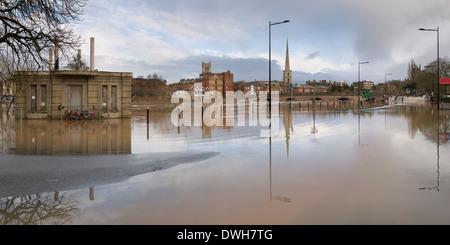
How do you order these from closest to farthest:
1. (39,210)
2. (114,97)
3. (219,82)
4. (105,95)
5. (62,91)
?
(39,210)
(62,91)
(105,95)
(114,97)
(219,82)

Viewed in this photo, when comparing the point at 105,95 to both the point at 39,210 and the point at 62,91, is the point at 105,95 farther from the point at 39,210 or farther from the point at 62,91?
the point at 39,210

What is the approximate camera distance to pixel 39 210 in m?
5.91

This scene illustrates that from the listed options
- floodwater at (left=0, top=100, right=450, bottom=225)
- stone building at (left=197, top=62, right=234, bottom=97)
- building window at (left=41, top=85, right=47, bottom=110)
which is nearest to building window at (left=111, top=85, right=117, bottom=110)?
building window at (left=41, top=85, right=47, bottom=110)

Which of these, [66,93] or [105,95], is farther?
[105,95]

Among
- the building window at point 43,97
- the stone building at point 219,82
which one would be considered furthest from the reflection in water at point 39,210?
the stone building at point 219,82

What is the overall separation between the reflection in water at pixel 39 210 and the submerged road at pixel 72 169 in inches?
22.1

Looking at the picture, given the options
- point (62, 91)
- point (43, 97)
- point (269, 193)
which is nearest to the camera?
point (269, 193)

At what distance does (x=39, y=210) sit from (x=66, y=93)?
89.7 feet

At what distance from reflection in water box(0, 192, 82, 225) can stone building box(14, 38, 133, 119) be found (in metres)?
25.0

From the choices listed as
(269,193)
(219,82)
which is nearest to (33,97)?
(269,193)

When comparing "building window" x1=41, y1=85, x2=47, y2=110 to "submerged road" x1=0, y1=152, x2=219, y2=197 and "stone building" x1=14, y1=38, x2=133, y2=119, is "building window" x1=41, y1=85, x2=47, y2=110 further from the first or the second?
"submerged road" x1=0, y1=152, x2=219, y2=197

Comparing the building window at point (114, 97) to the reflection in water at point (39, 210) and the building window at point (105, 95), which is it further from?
the reflection in water at point (39, 210)
